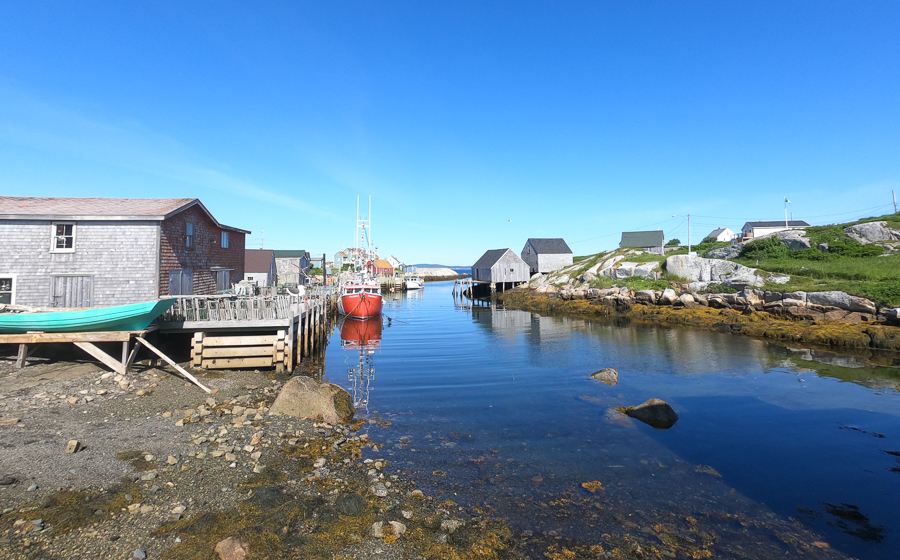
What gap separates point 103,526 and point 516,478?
23.3 feet

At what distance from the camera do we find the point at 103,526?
598cm

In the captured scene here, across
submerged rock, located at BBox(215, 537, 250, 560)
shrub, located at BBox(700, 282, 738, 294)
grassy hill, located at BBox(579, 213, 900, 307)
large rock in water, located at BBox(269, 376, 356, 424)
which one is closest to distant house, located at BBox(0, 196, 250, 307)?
large rock in water, located at BBox(269, 376, 356, 424)

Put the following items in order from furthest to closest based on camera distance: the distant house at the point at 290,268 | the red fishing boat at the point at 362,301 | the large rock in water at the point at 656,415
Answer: the distant house at the point at 290,268
the red fishing boat at the point at 362,301
the large rock in water at the point at 656,415

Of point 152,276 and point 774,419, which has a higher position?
point 152,276

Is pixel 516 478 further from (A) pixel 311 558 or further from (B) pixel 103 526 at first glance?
(B) pixel 103 526

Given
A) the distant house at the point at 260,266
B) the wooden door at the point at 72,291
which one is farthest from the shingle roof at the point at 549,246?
the wooden door at the point at 72,291

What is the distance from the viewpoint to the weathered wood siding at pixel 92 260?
53.9 ft

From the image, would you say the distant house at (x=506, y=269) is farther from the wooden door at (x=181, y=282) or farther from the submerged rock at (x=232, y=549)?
the submerged rock at (x=232, y=549)

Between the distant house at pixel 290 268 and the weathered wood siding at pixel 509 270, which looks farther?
the weathered wood siding at pixel 509 270

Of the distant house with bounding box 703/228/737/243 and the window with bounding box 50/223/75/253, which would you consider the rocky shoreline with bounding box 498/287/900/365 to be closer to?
the window with bounding box 50/223/75/253

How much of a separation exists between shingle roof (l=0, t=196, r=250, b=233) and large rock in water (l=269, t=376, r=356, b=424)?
10963 mm

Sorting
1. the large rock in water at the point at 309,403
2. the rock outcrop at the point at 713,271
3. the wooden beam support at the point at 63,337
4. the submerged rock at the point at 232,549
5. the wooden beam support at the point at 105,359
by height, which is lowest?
the submerged rock at the point at 232,549

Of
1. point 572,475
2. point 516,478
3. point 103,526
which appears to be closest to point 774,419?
point 572,475

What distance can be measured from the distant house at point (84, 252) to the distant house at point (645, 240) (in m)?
73.3
